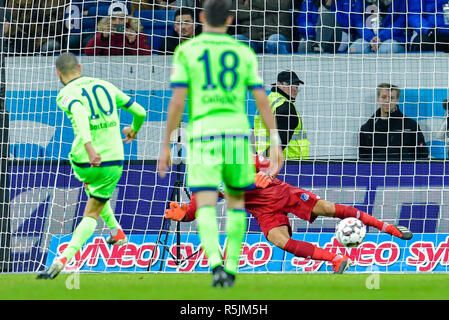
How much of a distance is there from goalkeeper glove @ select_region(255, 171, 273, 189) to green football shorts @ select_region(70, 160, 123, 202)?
1.60 m

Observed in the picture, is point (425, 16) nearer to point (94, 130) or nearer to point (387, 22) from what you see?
point (387, 22)

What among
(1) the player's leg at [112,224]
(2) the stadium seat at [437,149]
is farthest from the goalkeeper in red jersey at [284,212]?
(2) the stadium seat at [437,149]

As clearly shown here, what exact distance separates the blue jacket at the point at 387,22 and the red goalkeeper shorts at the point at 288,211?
3383 millimetres

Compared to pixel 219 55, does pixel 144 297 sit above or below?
below

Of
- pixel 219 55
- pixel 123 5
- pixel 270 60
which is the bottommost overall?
pixel 219 55

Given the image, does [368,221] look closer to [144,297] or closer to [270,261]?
[270,261]

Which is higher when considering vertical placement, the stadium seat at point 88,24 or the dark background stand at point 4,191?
the stadium seat at point 88,24

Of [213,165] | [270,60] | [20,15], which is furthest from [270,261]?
[213,165]

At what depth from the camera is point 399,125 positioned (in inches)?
486

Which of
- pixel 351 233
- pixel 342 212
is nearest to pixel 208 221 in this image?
pixel 351 233

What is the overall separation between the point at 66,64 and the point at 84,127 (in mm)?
741

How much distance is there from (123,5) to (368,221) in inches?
192

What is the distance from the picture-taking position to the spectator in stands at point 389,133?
1228cm

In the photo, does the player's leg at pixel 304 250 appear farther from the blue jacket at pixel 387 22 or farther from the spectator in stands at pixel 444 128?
the blue jacket at pixel 387 22
